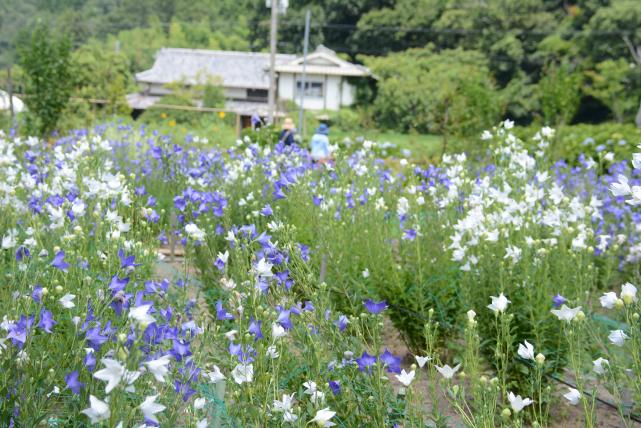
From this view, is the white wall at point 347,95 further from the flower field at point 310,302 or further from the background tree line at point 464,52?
the flower field at point 310,302

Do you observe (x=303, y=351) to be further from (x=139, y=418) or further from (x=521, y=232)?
(x=521, y=232)

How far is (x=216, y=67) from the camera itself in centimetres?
4606

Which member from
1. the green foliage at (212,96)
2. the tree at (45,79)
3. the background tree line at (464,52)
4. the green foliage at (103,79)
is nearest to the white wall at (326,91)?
the background tree line at (464,52)

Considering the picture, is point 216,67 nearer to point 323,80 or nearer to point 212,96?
point 323,80

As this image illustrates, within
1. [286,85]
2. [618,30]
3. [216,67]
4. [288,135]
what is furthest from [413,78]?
[288,135]

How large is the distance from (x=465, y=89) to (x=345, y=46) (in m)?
30.4

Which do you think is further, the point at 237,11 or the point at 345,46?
the point at 237,11

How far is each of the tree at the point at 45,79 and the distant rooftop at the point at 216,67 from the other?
1114 inches

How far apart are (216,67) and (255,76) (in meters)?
2.52

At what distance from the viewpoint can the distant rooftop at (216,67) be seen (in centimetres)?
4472

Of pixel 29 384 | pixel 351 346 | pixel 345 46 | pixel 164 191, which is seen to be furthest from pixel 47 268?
pixel 345 46

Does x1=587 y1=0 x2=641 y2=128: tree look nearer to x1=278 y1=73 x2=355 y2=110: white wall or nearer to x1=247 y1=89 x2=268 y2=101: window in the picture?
x1=278 y1=73 x2=355 y2=110: white wall

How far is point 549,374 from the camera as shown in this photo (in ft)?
13.0

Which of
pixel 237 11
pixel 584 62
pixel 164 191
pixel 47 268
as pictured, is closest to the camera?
pixel 47 268
